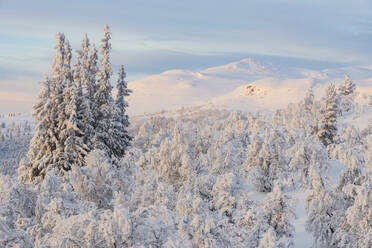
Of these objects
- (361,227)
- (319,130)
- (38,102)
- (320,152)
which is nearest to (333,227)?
(361,227)

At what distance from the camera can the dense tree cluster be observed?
89.9 ft

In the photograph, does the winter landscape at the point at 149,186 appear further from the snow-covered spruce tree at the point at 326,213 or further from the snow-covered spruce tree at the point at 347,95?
the snow-covered spruce tree at the point at 347,95

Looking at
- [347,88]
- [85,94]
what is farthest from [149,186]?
[347,88]

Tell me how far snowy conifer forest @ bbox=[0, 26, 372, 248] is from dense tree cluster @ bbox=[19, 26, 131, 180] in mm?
94

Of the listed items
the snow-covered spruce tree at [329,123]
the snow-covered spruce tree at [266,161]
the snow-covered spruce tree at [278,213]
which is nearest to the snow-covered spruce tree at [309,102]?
the snow-covered spruce tree at [329,123]

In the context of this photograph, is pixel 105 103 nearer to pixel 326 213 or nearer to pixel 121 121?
pixel 121 121

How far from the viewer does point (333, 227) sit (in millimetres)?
19375

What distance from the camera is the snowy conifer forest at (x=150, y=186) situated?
317 inches

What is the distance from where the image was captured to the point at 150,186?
51.6 ft

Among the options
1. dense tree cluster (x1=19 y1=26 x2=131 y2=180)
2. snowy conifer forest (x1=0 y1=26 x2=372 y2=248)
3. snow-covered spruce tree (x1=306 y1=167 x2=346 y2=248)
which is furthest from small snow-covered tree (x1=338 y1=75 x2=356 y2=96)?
snow-covered spruce tree (x1=306 y1=167 x2=346 y2=248)

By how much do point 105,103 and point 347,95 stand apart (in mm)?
83061

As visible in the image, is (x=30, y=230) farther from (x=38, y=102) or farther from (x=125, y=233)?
(x=38, y=102)

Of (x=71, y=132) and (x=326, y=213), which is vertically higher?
(x=71, y=132)

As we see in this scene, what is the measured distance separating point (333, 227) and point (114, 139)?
20109mm
